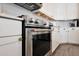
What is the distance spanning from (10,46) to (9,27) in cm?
18

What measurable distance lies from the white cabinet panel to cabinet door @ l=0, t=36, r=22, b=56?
2.0 inches

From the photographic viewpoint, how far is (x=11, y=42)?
42.3 inches

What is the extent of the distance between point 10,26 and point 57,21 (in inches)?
134

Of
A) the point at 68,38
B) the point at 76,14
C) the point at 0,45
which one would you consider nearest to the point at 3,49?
the point at 0,45

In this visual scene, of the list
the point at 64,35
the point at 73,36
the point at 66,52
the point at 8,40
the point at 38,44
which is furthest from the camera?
the point at 73,36

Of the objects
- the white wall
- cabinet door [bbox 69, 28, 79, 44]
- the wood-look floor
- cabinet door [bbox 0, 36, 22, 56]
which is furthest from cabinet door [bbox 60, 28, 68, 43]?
cabinet door [bbox 0, 36, 22, 56]

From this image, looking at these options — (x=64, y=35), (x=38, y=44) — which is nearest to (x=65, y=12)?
(x=64, y=35)

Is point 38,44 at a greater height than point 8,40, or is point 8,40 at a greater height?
point 8,40

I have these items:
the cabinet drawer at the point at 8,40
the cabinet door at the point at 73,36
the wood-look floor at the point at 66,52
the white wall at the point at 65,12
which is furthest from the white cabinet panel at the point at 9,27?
the cabinet door at the point at 73,36

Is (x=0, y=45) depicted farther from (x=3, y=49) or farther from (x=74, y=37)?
(x=74, y=37)

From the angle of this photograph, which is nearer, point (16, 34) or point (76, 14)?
point (16, 34)

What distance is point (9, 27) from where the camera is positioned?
1.03m

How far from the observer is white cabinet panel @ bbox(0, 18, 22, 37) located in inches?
37.0

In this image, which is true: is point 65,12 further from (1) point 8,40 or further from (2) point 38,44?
(1) point 8,40
